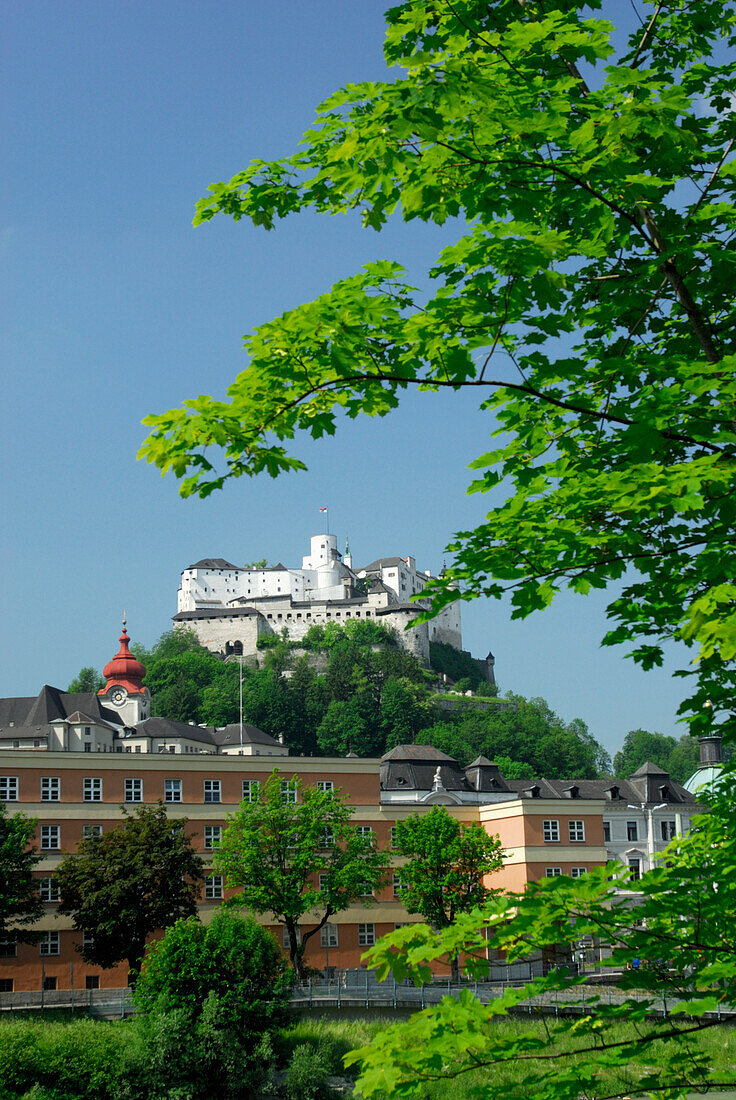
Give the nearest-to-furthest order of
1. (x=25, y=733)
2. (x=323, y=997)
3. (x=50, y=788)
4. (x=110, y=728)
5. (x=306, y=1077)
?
Answer: (x=306, y=1077) → (x=323, y=997) → (x=50, y=788) → (x=25, y=733) → (x=110, y=728)

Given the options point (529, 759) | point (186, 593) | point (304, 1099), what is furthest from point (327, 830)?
point (186, 593)

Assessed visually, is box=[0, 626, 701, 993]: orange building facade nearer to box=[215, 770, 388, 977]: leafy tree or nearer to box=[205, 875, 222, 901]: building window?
box=[205, 875, 222, 901]: building window

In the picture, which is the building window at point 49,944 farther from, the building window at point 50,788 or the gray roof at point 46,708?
the gray roof at point 46,708

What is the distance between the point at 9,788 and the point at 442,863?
729 inches

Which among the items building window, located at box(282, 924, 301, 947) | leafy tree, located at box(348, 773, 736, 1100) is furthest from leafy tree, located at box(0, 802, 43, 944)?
leafy tree, located at box(348, 773, 736, 1100)

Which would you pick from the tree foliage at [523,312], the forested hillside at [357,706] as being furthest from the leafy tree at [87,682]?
the tree foliage at [523,312]

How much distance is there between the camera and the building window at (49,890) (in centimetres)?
A: 4341

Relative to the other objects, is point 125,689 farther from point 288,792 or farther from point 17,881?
point 17,881

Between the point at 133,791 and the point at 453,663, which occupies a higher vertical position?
the point at 453,663

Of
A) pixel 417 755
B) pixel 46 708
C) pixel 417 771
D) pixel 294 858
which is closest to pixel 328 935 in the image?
pixel 294 858

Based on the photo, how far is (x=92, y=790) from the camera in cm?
4544

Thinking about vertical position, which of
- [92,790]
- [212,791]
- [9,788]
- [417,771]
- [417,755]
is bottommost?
[417,771]

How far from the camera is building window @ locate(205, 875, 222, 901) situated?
45781 millimetres

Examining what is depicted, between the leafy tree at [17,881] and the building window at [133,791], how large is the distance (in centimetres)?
521
